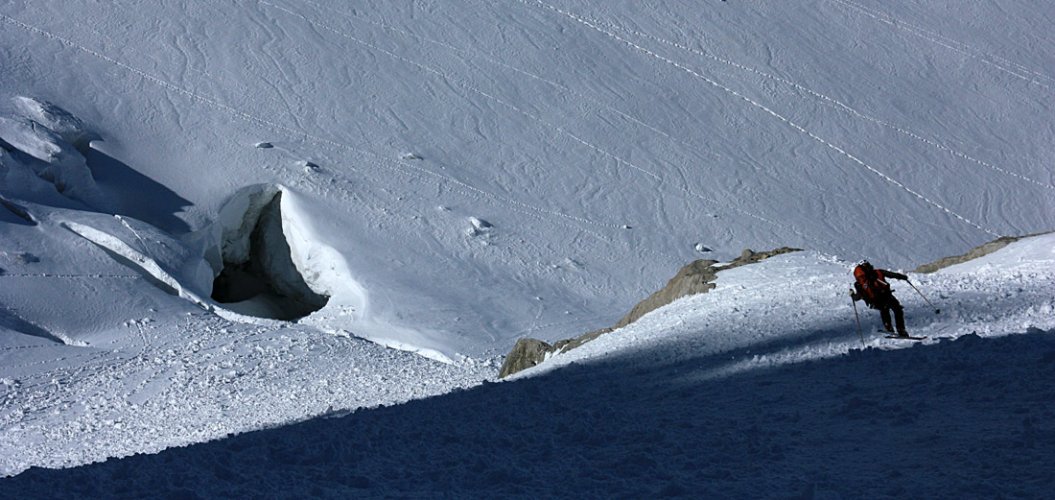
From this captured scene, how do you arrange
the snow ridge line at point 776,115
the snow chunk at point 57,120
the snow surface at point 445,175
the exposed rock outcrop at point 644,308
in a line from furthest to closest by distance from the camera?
the snow ridge line at point 776,115, the snow chunk at point 57,120, the snow surface at point 445,175, the exposed rock outcrop at point 644,308

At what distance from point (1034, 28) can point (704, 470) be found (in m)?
19.8

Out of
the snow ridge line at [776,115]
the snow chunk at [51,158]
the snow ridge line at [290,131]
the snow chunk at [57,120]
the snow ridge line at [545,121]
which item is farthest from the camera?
the snow ridge line at [776,115]

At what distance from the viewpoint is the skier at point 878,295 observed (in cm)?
748

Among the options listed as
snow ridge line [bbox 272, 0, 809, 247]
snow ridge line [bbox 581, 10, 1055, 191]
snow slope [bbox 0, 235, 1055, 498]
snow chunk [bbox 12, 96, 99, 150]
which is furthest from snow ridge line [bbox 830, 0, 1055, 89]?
snow slope [bbox 0, 235, 1055, 498]

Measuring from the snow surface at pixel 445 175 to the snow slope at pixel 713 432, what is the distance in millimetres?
1163

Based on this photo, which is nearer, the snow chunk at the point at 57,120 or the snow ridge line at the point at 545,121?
the snow chunk at the point at 57,120

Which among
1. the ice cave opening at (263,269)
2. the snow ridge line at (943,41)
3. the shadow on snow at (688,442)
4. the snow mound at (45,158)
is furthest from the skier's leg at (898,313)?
the snow ridge line at (943,41)

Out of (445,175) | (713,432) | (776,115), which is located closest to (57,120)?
(445,175)

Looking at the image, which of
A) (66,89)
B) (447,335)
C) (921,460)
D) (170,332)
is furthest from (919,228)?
Result: (921,460)

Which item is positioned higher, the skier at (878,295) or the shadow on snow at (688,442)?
the skier at (878,295)

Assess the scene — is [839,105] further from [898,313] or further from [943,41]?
[898,313]

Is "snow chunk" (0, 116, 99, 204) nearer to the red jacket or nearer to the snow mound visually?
the snow mound

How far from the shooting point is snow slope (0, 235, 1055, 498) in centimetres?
507

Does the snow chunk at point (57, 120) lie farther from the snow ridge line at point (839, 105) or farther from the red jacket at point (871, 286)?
the red jacket at point (871, 286)
